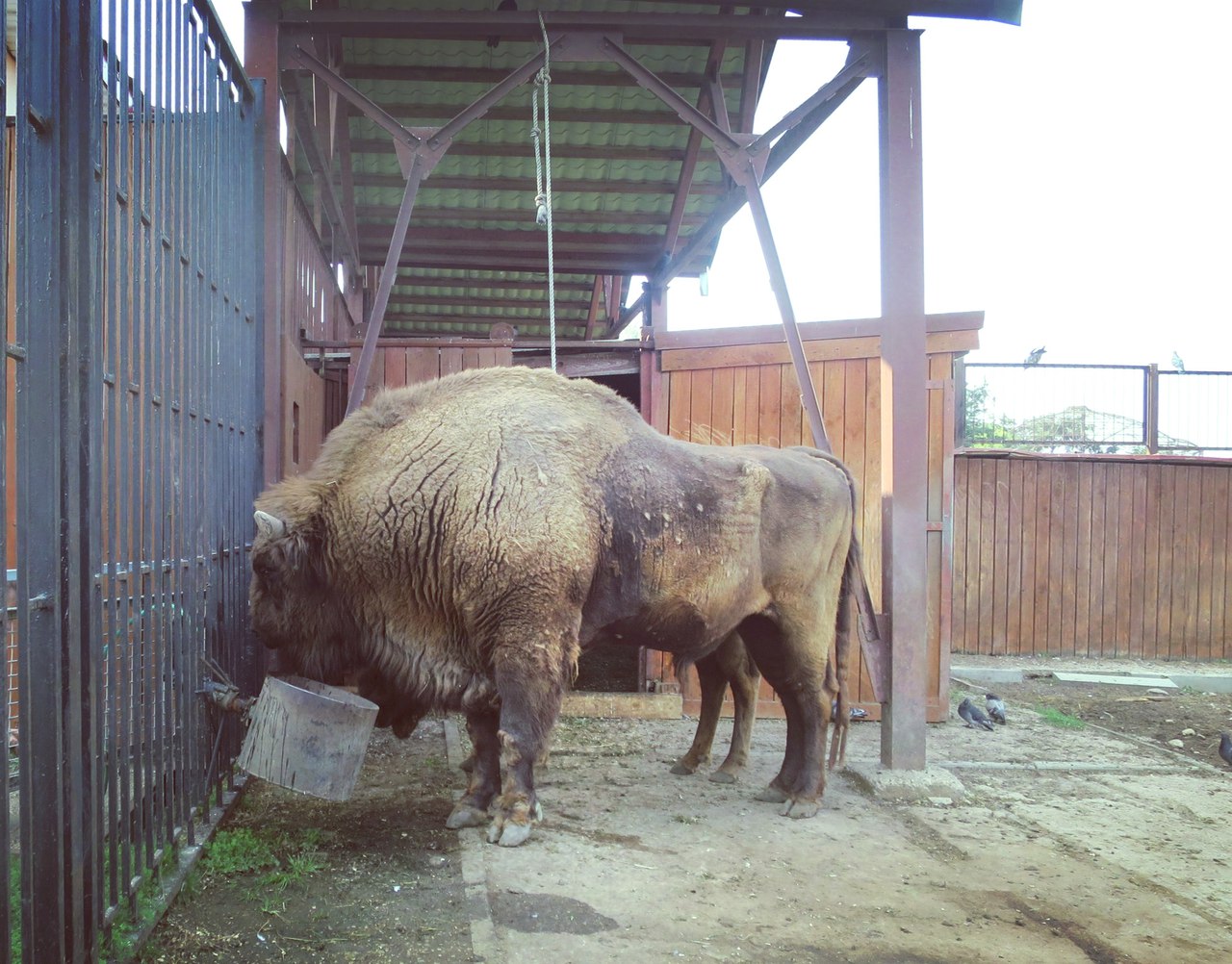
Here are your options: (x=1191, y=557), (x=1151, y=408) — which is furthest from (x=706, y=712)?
(x=1151, y=408)

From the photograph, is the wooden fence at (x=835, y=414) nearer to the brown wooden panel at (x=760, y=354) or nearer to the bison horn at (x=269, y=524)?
the brown wooden panel at (x=760, y=354)

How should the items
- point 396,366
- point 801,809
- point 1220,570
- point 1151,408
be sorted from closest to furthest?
point 801,809 → point 396,366 → point 1220,570 → point 1151,408

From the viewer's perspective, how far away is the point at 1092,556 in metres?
12.8

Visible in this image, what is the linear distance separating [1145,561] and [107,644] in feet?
42.9

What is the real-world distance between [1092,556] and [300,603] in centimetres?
1145

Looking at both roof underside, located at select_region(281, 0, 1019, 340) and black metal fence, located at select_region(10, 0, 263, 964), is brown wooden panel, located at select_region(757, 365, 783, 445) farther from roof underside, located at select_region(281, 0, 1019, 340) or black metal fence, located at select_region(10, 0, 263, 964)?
black metal fence, located at select_region(10, 0, 263, 964)

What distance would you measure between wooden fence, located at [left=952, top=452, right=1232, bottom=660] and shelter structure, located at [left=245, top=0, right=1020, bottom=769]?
5.33 m

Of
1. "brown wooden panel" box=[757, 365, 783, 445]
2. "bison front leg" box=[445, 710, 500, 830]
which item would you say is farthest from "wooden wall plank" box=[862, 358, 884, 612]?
"bison front leg" box=[445, 710, 500, 830]

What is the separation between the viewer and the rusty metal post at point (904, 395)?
5.98 m

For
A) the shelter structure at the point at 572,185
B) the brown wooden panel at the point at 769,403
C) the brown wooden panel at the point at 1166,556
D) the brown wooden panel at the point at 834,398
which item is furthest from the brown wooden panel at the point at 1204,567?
the brown wooden panel at the point at 769,403

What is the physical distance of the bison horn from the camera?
4148mm

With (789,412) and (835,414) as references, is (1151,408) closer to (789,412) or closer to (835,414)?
(835,414)

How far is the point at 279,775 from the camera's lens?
3.80m

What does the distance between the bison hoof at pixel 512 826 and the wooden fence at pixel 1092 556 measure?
30.7 ft
